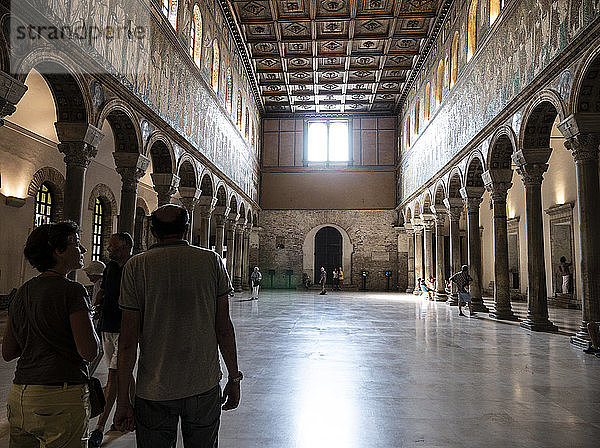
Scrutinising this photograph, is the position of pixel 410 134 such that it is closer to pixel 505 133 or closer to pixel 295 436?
pixel 505 133

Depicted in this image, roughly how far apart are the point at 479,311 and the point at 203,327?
46.4 ft

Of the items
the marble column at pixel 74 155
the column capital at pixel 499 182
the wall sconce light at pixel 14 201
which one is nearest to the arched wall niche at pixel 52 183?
the wall sconce light at pixel 14 201

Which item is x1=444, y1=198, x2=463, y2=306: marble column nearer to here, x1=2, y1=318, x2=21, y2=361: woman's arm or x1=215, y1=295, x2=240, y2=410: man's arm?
x1=215, y1=295, x2=240, y2=410: man's arm

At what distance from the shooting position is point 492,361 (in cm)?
699

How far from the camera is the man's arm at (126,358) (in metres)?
2.23

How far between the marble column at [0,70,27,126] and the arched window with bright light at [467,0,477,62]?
A: 13.1m

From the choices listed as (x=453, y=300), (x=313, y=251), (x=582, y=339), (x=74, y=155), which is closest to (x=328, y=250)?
(x=313, y=251)

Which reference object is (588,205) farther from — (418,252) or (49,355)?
(418,252)

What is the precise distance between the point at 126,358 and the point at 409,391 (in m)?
3.82

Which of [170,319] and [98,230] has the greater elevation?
A: [98,230]

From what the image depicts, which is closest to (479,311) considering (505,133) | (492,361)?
(505,133)

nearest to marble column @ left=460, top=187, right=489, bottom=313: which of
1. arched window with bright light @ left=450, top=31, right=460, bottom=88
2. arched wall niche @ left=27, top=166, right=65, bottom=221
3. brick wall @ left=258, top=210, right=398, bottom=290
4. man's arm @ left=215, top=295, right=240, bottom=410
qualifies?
arched window with bright light @ left=450, top=31, right=460, bottom=88

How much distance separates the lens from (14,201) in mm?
13383

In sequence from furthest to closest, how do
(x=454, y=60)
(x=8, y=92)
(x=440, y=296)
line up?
(x=440, y=296) → (x=454, y=60) → (x=8, y=92)
